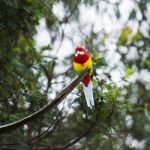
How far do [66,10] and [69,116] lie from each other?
1.93 meters

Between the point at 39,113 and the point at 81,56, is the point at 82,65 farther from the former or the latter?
the point at 39,113

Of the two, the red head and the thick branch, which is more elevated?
the red head

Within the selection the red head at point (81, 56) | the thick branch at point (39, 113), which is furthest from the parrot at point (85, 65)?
the thick branch at point (39, 113)

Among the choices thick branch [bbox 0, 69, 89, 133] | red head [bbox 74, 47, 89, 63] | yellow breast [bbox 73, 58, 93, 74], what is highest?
red head [bbox 74, 47, 89, 63]

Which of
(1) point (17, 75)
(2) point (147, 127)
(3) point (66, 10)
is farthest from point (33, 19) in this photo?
(2) point (147, 127)

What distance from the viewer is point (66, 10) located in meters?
7.95

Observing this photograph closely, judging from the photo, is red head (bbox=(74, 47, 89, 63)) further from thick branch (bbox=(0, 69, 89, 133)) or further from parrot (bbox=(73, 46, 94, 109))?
thick branch (bbox=(0, 69, 89, 133))

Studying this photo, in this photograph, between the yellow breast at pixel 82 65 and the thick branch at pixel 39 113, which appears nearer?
the thick branch at pixel 39 113

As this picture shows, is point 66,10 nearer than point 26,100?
No

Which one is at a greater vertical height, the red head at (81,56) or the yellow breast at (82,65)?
the red head at (81,56)

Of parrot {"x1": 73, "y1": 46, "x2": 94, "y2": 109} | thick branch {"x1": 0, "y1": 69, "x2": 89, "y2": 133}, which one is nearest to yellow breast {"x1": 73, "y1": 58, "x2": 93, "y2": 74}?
parrot {"x1": 73, "y1": 46, "x2": 94, "y2": 109}

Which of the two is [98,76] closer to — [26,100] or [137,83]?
[26,100]

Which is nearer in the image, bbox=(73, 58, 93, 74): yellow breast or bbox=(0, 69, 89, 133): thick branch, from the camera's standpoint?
bbox=(0, 69, 89, 133): thick branch

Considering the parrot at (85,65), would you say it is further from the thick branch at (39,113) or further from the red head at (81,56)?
the thick branch at (39,113)
